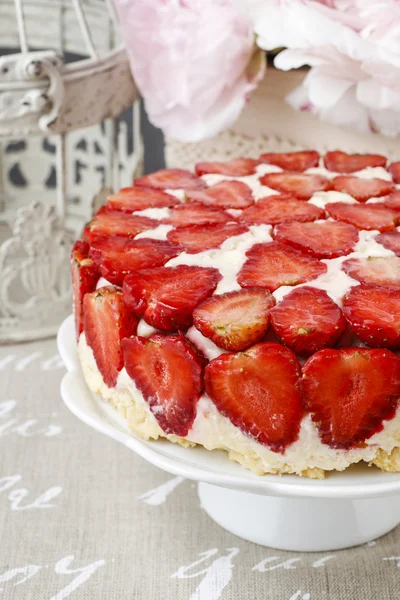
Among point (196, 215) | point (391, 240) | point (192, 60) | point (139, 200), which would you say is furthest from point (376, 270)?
point (192, 60)

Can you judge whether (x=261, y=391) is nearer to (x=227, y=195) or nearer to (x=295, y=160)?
(x=227, y=195)

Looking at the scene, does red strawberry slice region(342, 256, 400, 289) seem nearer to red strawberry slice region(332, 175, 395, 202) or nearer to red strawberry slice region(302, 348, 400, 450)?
red strawberry slice region(302, 348, 400, 450)

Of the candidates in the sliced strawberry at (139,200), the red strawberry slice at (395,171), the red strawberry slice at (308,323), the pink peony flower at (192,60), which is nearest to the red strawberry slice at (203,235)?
the sliced strawberry at (139,200)

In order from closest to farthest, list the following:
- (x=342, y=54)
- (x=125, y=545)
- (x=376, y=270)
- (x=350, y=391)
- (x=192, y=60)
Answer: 1. (x=350, y=391)
2. (x=376, y=270)
3. (x=125, y=545)
4. (x=342, y=54)
5. (x=192, y=60)

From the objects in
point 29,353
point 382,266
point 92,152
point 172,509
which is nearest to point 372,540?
point 172,509

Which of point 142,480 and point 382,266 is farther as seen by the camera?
point 142,480

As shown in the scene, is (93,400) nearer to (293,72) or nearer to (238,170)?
(238,170)

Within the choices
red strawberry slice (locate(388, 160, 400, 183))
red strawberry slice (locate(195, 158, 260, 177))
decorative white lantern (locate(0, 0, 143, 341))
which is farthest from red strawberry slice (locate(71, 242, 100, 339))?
red strawberry slice (locate(388, 160, 400, 183))
